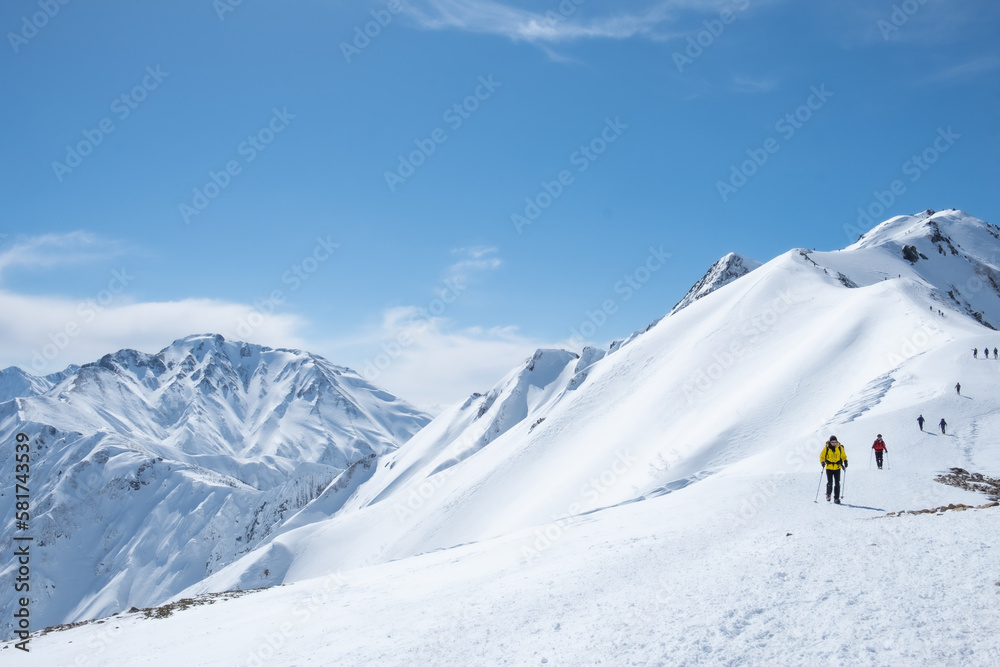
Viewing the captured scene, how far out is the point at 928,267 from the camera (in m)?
121

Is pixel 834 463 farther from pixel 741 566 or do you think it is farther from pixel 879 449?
pixel 741 566

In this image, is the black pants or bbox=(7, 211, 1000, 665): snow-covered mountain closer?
bbox=(7, 211, 1000, 665): snow-covered mountain

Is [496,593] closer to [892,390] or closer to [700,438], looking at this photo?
[892,390]

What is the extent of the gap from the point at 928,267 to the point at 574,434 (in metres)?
92.5

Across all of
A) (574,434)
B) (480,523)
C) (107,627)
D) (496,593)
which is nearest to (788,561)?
(496,593)

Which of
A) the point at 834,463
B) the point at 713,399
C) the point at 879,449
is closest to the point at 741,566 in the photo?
the point at 834,463

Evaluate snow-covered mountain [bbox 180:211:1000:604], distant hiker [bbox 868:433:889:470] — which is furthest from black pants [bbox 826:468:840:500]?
snow-covered mountain [bbox 180:211:1000:604]

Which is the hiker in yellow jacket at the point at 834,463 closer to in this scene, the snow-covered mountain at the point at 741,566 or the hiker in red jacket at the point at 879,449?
the snow-covered mountain at the point at 741,566

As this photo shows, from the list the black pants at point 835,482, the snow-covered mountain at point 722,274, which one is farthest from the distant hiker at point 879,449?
the snow-covered mountain at point 722,274

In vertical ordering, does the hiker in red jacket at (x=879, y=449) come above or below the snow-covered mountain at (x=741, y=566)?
above

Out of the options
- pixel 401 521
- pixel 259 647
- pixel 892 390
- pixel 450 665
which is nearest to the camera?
pixel 450 665

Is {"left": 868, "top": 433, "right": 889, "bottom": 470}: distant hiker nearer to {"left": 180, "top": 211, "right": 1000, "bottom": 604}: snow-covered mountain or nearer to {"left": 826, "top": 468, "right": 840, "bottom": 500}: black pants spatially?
{"left": 180, "top": 211, "right": 1000, "bottom": 604}: snow-covered mountain

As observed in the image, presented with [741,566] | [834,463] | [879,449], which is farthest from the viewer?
[879,449]

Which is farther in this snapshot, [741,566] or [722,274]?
[722,274]
